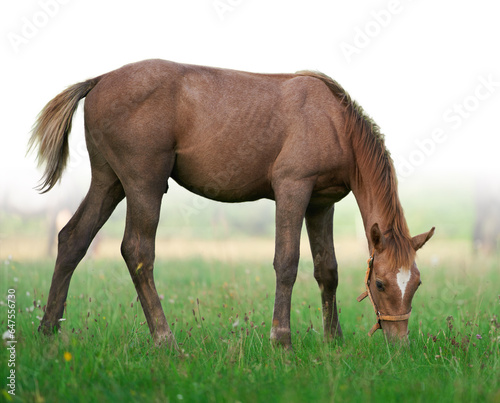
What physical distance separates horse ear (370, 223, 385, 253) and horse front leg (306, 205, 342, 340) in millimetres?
839

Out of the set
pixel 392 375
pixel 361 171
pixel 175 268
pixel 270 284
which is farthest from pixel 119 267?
pixel 392 375

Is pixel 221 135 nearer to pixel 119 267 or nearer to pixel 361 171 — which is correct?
pixel 361 171

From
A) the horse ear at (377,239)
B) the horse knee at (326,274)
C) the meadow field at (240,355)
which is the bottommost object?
the meadow field at (240,355)

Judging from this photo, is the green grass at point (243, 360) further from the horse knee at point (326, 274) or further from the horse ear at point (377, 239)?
the horse ear at point (377, 239)

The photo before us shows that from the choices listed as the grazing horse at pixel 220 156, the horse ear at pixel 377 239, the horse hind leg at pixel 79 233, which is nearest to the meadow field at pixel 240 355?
the horse hind leg at pixel 79 233

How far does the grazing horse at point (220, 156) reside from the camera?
4590mm

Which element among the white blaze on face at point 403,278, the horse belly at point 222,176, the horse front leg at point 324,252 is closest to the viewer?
the white blaze on face at point 403,278

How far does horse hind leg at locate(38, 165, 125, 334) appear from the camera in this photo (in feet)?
15.8

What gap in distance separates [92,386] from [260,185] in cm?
244

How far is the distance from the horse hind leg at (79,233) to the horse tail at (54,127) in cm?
43

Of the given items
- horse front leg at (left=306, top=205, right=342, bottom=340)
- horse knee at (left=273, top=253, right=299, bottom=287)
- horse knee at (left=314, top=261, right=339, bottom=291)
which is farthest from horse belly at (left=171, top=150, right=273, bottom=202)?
horse knee at (left=314, top=261, right=339, bottom=291)

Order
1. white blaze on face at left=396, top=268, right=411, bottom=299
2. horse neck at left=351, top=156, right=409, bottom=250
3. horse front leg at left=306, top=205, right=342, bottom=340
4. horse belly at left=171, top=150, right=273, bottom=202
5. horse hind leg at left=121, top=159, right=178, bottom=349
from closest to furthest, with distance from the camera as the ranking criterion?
white blaze on face at left=396, top=268, right=411, bottom=299, horse neck at left=351, top=156, right=409, bottom=250, horse hind leg at left=121, top=159, right=178, bottom=349, horse belly at left=171, top=150, right=273, bottom=202, horse front leg at left=306, top=205, right=342, bottom=340

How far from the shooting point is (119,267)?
9422mm

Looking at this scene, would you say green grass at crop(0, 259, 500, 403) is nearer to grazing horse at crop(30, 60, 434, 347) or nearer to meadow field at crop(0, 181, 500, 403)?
meadow field at crop(0, 181, 500, 403)
